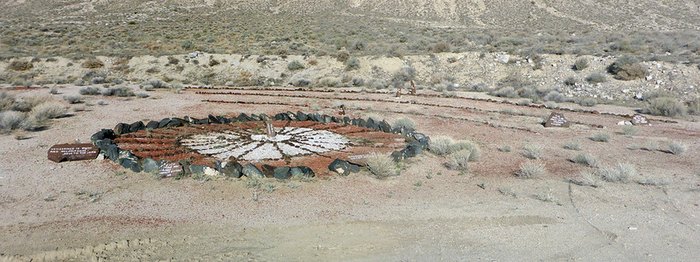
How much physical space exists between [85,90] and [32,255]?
20.5 meters

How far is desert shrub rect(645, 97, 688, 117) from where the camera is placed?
2170cm

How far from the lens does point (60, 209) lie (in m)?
9.34

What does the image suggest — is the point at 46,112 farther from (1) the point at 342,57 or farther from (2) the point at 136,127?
(1) the point at 342,57

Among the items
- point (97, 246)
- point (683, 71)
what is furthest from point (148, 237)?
point (683, 71)

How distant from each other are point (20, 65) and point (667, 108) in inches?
1409

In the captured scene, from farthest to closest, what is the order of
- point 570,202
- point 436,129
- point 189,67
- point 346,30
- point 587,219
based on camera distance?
1. point 346,30
2. point 189,67
3. point 436,129
4. point 570,202
5. point 587,219

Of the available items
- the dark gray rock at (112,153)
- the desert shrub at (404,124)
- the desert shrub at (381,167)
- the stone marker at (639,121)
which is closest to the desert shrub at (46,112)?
the dark gray rock at (112,153)

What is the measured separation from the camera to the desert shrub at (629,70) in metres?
27.5


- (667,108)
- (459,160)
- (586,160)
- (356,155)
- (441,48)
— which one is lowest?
(441,48)

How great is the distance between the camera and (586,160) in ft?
43.3

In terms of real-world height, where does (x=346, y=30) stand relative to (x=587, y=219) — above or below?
below

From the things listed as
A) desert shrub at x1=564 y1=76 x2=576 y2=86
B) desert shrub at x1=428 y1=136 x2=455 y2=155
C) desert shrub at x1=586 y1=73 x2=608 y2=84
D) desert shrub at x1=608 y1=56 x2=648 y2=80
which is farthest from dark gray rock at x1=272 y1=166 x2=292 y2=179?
desert shrub at x1=608 y1=56 x2=648 y2=80

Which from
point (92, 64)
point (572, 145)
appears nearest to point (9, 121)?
point (572, 145)

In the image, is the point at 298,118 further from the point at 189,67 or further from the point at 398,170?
the point at 189,67
